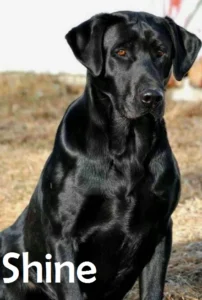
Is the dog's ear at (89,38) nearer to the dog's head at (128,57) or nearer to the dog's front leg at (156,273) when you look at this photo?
the dog's head at (128,57)

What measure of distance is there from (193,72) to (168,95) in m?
0.52

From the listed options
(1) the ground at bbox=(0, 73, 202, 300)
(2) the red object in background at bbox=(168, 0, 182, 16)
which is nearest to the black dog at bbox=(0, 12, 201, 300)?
(1) the ground at bbox=(0, 73, 202, 300)

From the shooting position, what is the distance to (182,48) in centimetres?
374

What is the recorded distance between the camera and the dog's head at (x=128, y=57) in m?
3.48

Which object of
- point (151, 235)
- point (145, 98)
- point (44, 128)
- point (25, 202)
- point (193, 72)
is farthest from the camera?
point (193, 72)

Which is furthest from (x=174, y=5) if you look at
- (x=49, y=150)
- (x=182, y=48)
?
(x=182, y=48)

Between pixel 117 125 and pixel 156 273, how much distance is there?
29.9 inches

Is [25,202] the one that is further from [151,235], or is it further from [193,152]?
[151,235]

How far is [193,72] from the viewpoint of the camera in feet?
40.0

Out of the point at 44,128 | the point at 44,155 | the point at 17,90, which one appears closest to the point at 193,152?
the point at 44,155

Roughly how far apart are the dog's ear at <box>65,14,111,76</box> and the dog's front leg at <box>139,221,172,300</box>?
91cm

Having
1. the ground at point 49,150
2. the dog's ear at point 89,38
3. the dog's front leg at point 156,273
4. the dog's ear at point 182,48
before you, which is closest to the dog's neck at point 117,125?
the dog's ear at point 89,38

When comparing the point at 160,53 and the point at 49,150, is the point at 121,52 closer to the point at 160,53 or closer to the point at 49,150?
the point at 160,53

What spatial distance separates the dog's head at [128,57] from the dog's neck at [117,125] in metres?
0.05
